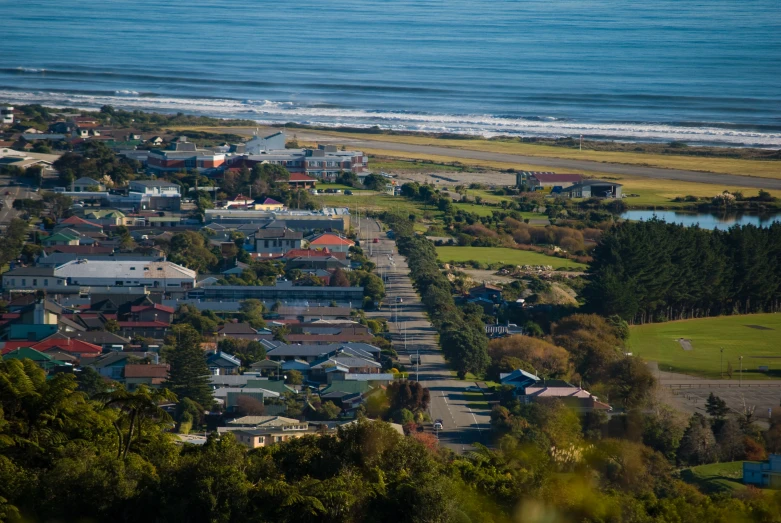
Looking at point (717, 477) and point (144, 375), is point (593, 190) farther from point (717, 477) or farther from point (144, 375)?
point (717, 477)

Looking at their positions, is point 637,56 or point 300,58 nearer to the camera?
point 637,56

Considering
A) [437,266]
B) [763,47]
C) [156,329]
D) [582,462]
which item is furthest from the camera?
[763,47]

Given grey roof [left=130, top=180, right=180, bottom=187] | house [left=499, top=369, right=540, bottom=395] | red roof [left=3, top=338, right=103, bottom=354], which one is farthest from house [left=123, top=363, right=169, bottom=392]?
grey roof [left=130, top=180, right=180, bottom=187]

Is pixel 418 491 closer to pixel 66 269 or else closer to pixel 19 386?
pixel 19 386

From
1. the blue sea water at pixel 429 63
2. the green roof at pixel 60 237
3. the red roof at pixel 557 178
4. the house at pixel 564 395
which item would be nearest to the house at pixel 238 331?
the house at pixel 564 395

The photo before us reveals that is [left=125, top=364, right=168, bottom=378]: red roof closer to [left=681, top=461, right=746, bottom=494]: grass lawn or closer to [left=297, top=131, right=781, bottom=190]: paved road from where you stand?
[left=681, top=461, right=746, bottom=494]: grass lawn

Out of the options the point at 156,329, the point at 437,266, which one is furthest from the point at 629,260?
the point at 156,329
